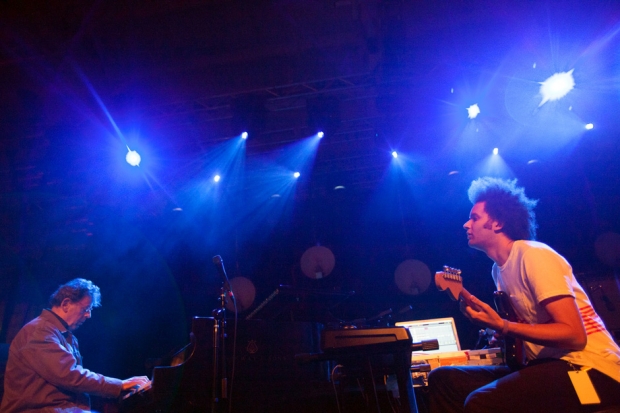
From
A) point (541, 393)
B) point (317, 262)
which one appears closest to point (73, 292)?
point (541, 393)

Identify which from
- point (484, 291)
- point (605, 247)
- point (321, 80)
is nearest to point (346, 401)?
point (321, 80)

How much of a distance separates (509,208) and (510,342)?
2.91 ft

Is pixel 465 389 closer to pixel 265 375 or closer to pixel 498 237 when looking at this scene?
pixel 498 237

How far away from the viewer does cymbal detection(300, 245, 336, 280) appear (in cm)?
800

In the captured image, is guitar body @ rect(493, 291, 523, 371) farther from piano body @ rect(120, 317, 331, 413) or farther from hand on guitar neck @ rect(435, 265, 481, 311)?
piano body @ rect(120, 317, 331, 413)

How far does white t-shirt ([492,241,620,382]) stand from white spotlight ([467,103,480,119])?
12.9 feet

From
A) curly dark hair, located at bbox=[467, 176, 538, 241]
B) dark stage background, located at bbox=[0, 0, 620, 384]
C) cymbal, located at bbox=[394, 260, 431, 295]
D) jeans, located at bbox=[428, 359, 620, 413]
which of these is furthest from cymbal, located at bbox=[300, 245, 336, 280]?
jeans, located at bbox=[428, 359, 620, 413]

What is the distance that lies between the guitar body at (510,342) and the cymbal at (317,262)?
227 inches

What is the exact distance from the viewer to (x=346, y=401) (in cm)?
355

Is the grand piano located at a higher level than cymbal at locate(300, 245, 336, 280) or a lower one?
lower

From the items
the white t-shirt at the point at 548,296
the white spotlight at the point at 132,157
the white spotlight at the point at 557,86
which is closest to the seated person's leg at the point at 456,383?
the white t-shirt at the point at 548,296

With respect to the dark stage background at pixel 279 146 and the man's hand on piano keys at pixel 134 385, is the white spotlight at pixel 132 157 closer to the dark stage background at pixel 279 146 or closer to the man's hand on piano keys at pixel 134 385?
the dark stage background at pixel 279 146

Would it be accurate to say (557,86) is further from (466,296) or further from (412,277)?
(466,296)

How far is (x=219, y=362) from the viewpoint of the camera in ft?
11.2
